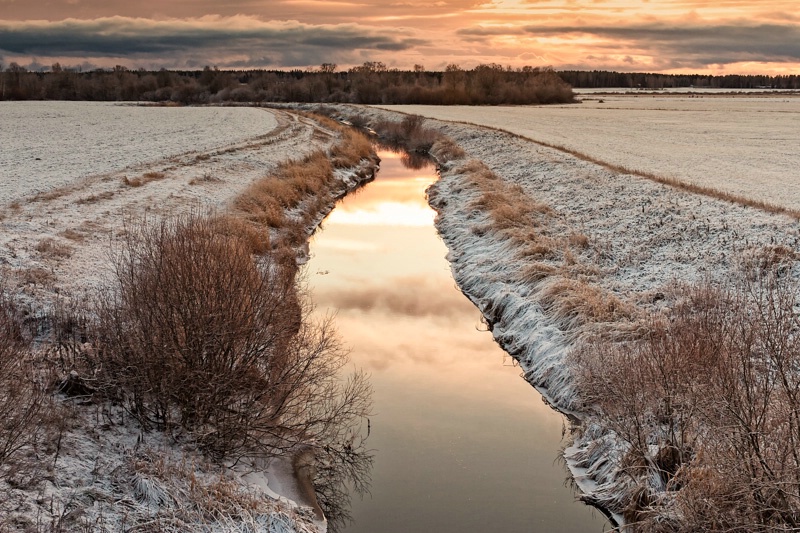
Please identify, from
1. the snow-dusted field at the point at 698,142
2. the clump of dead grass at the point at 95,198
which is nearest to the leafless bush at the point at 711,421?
the snow-dusted field at the point at 698,142

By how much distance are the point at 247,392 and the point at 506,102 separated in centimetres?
10464

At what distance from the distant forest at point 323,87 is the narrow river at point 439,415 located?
91.6m

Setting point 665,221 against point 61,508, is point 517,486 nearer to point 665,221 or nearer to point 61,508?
point 61,508

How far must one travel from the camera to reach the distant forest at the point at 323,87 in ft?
360

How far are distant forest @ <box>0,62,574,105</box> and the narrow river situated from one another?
300 feet

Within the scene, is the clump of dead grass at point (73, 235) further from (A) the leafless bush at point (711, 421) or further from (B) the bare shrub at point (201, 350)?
(A) the leafless bush at point (711, 421)

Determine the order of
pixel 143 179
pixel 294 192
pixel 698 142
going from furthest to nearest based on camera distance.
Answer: pixel 698 142
pixel 294 192
pixel 143 179

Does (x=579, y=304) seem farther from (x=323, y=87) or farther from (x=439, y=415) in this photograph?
(x=323, y=87)

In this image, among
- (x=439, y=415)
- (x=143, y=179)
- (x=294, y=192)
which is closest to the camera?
(x=439, y=415)

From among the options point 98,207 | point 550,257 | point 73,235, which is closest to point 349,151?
point 98,207

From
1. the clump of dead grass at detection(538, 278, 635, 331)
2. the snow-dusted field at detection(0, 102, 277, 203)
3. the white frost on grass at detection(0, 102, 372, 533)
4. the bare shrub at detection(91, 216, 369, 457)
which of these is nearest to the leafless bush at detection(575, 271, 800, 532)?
the clump of dead grass at detection(538, 278, 635, 331)

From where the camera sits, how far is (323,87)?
4855 inches

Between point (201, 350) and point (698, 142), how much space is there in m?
41.5

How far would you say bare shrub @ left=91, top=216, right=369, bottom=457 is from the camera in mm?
8656
